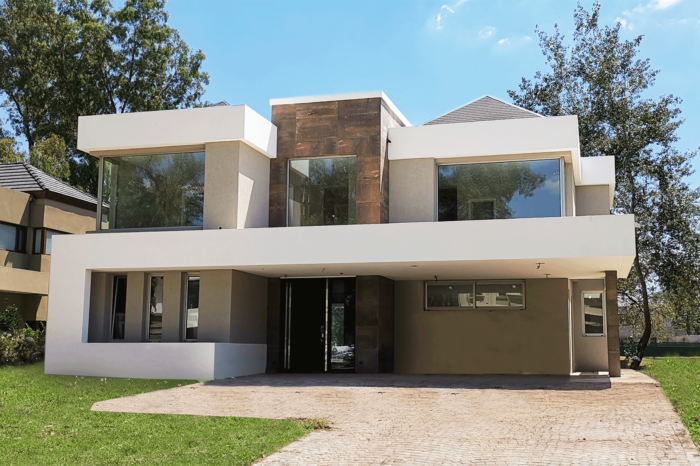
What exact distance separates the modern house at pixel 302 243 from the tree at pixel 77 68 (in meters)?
19.7

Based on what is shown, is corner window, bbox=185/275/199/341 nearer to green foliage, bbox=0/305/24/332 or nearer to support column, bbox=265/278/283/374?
support column, bbox=265/278/283/374

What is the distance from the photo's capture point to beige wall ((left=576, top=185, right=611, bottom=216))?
21.2 m

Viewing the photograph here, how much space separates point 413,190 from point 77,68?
24.5m

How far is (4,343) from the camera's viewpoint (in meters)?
18.2

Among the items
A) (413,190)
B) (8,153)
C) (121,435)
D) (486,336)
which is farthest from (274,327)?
(8,153)

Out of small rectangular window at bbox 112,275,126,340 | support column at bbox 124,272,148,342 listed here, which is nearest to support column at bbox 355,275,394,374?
support column at bbox 124,272,148,342

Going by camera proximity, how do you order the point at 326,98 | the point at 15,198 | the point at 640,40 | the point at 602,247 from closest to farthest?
1. the point at 602,247
2. the point at 326,98
3. the point at 15,198
4. the point at 640,40

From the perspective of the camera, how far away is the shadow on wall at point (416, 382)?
14.5 metres

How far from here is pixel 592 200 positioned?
70.0 feet

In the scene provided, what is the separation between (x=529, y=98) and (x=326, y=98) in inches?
607

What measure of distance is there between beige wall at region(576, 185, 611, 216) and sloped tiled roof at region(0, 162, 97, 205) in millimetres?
17860

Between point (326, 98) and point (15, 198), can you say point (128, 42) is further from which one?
point (326, 98)

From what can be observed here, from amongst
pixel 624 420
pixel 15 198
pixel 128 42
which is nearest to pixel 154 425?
pixel 624 420

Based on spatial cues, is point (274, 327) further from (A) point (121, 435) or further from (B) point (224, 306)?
(A) point (121, 435)
